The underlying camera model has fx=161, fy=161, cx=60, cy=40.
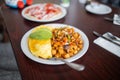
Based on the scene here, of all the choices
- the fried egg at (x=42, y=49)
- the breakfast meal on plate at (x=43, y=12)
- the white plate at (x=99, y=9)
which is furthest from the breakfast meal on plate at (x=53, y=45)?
the white plate at (x=99, y=9)

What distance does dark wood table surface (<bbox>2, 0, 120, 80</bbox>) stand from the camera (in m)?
0.62

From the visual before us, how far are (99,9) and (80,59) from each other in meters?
0.57

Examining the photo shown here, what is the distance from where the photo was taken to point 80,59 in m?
0.70

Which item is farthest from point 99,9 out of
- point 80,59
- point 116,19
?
point 80,59

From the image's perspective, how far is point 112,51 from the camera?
0.74 m

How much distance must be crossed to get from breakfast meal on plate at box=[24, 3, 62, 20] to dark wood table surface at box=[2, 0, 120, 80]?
50 millimetres

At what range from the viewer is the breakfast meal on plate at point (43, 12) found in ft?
3.31

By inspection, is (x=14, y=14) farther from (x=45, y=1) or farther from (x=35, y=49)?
(x=35, y=49)

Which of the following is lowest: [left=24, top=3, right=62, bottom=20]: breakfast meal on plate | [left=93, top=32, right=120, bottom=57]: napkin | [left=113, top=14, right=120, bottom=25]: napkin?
→ [left=93, top=32, right=120, bottom=57]: napkin

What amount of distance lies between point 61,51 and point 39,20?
35 centimetres

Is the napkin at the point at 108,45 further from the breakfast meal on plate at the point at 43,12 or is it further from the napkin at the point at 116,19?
the breakfast meal on plate at the point at 43,12

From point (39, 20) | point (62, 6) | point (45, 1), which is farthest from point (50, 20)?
point (45, 1)

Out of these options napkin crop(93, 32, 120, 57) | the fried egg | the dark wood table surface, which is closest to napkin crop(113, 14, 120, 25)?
the dark wood table surface

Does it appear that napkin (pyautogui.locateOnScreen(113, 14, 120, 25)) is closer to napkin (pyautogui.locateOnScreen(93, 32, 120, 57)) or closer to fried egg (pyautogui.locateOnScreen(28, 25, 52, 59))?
napkin (pyautogui.locateOnScreen(93, 32, 120, 57))
